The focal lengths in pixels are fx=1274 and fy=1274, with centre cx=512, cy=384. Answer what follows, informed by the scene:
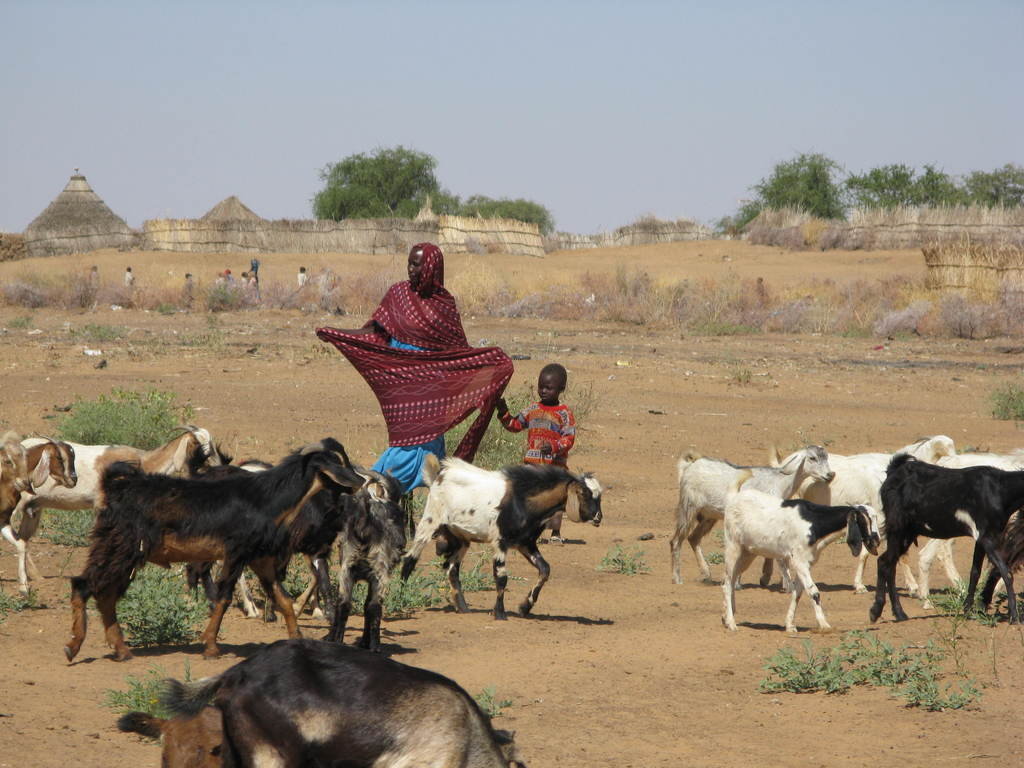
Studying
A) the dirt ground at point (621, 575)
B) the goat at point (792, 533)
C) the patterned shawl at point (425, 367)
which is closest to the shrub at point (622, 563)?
the dirt ground at point (621, 575)

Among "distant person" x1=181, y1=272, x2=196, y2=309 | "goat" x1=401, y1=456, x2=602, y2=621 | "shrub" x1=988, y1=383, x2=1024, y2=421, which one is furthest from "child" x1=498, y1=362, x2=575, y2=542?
"distant person" x1=181, y1=272, x2=196, y2=309

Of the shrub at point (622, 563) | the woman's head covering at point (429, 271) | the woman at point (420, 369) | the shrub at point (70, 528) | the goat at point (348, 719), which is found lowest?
the shrub at point (622, 563)

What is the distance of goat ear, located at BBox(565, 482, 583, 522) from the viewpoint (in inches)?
359

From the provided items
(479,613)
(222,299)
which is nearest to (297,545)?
(479,613)

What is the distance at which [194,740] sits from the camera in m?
4.35

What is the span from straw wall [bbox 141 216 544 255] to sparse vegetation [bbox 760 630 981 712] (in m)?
44.7

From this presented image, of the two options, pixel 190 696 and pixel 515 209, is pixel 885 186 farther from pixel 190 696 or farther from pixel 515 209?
pixel 190 696

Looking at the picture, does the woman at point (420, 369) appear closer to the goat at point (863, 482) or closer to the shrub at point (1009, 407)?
the goat at point (863, 482)

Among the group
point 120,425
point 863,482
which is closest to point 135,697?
point 863,482

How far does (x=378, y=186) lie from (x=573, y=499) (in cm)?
6880

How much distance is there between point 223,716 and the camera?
4.20 metres

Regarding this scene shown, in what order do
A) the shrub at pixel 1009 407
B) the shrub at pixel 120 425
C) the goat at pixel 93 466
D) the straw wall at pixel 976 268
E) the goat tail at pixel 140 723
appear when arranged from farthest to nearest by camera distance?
1. the straw wall at pixel 976 268
2. the shrub at pixel 1009 407
3. the shrub at pixel 120 425
4. the goat at pixel 93 466
5. the goat tail at pixel 140 723

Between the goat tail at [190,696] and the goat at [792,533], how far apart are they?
505 centimetres

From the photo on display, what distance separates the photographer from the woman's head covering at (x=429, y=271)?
9.74m
